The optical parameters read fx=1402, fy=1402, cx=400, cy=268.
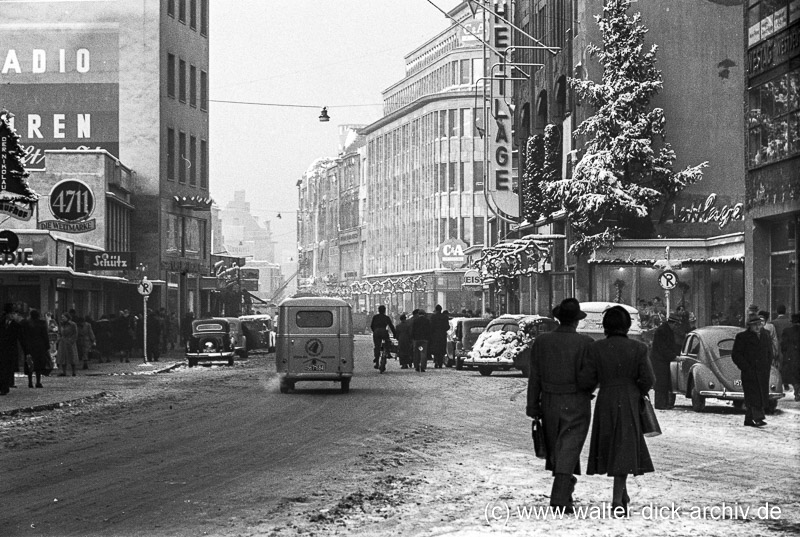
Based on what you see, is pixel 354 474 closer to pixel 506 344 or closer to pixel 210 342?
pixel 506 344

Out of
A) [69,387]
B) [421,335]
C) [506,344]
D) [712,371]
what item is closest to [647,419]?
[712,371]

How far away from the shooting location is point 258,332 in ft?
210

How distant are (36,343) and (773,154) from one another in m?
18.2

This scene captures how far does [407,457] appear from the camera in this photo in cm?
1656

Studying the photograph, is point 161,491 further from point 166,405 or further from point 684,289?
point 684,289

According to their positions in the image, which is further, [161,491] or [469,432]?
[469,432]

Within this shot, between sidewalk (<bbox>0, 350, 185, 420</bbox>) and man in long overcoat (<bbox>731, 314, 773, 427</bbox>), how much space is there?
40.1 ft

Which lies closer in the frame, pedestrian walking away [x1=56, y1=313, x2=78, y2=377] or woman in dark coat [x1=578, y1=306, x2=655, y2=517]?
woman in dark coat [x1=578, y1=306, x2=655, y2=517]

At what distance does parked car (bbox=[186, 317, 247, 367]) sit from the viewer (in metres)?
48.9

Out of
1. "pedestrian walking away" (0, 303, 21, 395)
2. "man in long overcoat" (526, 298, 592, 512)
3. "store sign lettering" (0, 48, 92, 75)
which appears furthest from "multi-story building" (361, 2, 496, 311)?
"man in long overcoat" (526, 298, 592, 512)

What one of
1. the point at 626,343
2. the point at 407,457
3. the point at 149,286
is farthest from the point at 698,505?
the point at 149,286

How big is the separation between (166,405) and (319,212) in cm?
16309

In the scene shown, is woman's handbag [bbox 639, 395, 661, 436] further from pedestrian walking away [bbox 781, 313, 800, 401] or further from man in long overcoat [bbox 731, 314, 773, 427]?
pedestrian walking away [bbox 781, 313, 800, 401]

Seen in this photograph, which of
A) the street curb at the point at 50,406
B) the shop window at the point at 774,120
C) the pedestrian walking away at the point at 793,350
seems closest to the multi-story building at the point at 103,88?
the shop window at the point at 774,120
